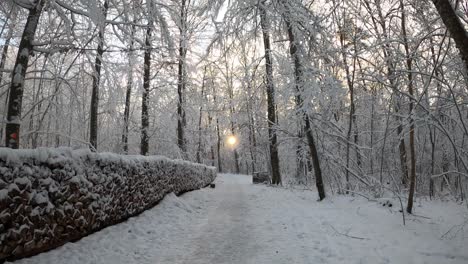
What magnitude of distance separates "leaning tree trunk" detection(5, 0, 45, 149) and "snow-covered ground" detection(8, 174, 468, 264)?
257 cm

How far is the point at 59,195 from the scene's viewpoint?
433 cm

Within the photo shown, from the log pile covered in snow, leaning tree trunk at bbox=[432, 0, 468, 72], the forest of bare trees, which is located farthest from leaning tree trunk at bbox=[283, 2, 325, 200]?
leaning tree trunk at bbox=[432, 0, 468, 72]

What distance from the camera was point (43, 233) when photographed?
13.0 ft

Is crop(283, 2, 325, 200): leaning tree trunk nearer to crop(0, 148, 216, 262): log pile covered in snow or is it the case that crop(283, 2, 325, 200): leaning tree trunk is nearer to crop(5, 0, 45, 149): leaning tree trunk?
crop(0, 148, 216, 262): log pile covered in snow

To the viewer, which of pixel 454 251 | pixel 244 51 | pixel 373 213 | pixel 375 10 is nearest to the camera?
pixel 454 251

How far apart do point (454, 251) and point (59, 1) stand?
26.5ft

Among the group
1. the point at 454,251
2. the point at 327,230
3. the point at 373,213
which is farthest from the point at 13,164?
the point at 373,213

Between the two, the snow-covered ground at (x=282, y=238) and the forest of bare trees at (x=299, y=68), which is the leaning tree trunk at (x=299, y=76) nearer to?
the forest of bare trees at (x=299, y=68)

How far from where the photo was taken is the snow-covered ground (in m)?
4.46

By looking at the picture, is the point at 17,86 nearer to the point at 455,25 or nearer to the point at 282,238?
the point at 282,238

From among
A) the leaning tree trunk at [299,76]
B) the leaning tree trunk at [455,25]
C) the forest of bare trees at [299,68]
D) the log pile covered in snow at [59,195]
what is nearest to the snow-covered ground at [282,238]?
the log pile covered in snow at [59,195]

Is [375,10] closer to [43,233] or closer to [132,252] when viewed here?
[132,252]

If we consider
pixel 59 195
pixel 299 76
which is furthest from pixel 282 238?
pixel 299 76

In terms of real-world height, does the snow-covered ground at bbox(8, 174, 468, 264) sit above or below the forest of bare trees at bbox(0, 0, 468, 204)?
below
